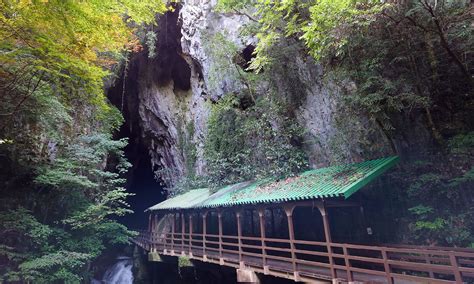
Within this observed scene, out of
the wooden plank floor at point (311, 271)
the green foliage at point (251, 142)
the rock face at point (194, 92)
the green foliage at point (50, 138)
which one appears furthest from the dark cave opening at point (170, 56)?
the wooden plank floor at point (311, 271)

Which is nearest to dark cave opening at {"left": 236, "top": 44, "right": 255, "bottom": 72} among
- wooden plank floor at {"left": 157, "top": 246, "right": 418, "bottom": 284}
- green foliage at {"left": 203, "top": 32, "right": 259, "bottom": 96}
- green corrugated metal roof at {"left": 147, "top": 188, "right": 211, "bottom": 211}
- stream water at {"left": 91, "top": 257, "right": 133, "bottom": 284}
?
green foliage at {"left": 203, "top": 32, "right": 259, "bottom": 96}

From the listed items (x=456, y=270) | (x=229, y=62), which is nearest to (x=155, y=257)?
(x=229, y=62)

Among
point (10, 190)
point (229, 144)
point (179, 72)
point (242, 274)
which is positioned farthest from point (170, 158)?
point (242, 274)

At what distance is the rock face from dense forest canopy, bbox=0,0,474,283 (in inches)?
16.4

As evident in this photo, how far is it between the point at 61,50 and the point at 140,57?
18099 mm

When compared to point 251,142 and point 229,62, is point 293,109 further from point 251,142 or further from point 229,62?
point 229,62

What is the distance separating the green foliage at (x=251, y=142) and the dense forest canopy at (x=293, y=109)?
10cm

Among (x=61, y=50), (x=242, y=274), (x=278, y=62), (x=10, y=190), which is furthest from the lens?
(x=278, y=62)

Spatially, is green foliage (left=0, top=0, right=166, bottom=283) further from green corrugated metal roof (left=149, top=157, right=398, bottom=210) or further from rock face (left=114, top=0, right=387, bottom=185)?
rock face (left=114, top=0, right=387, bottom=185)

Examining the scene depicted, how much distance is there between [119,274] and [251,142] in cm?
1312

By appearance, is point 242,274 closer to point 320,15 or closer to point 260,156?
point 260,156

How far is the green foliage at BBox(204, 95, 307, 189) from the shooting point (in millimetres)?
12586

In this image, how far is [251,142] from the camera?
16.0 metres

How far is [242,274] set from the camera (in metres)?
10.0
